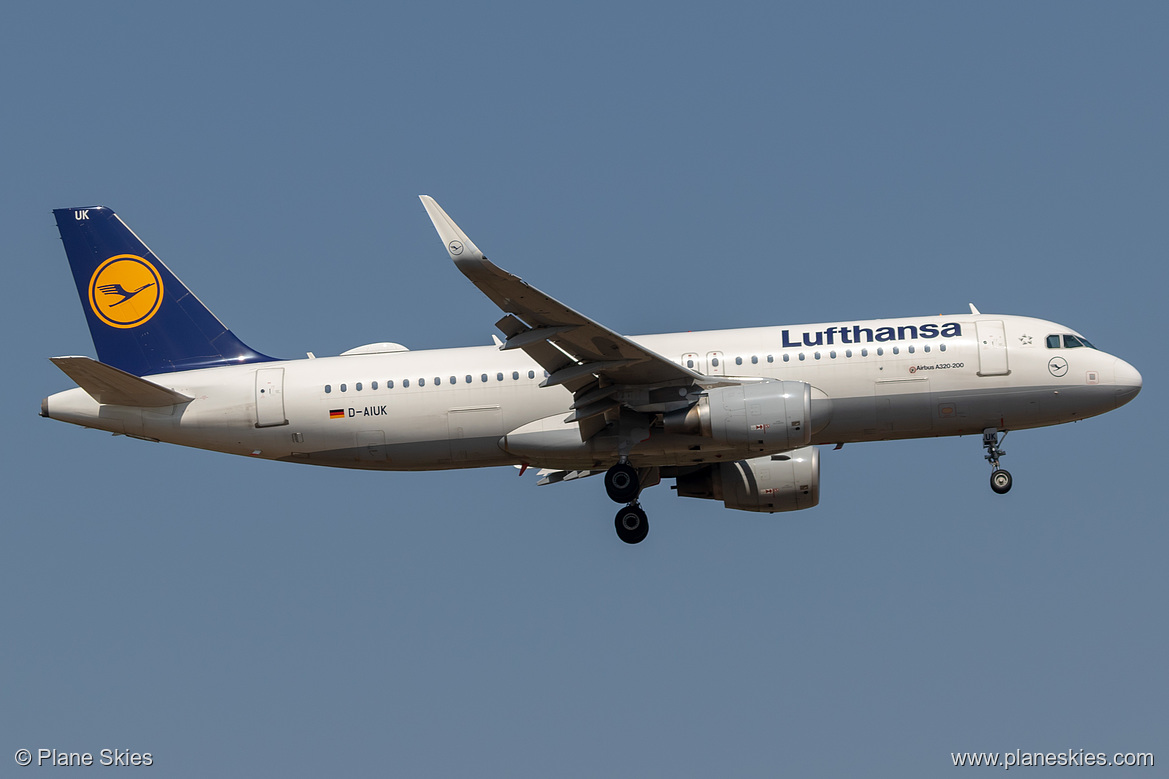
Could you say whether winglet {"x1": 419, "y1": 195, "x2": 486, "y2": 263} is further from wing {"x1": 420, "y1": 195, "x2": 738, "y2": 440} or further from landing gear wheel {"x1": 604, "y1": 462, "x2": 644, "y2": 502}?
landing gear wheel {"x1": 604, "y1": 462, "x2": 644, "y2": 502}

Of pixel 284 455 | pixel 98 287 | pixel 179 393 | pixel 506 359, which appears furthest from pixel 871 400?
pixel 98 287

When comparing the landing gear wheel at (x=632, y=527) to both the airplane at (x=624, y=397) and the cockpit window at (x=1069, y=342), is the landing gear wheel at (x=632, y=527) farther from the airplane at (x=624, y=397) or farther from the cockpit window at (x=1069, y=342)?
the cockpit window at (x=1069, y=342)

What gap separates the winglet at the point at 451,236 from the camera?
86.3 feet

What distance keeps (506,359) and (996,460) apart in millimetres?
12201

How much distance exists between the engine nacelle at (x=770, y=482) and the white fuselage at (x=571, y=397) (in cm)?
210

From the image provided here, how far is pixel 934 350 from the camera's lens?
3216 centimetres

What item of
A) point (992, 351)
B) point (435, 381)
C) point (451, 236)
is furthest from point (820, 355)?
point (451, 236)

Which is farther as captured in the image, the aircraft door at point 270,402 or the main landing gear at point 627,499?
the aircraft door at point 270,402

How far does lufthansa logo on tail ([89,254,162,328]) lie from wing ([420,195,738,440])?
35.4 ft

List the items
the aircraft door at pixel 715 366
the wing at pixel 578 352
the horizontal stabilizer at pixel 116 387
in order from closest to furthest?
the wing at pixel 578 352, the horizontal stabilizer at pixel 116 387, the aircraft door at pixel 715 366

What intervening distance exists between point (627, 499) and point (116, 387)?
488 inches

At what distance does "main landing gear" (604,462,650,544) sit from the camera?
106ft

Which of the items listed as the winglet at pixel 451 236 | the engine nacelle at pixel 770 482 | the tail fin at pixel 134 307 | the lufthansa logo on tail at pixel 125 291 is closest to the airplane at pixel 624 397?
the tail fin at pixel 134 307

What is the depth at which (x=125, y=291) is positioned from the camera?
116ft
